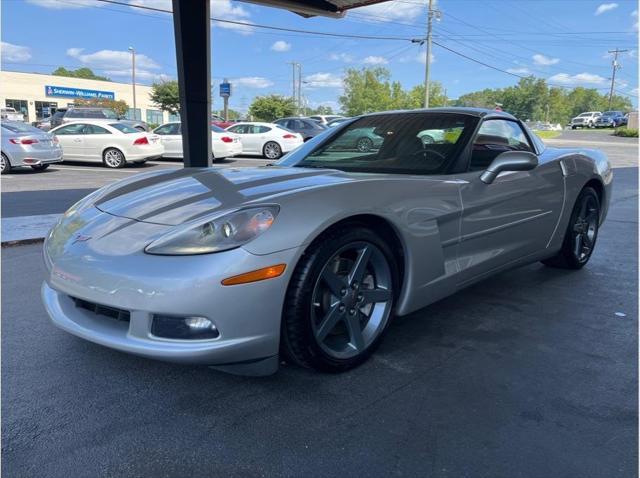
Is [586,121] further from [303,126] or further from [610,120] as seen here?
[303,126]

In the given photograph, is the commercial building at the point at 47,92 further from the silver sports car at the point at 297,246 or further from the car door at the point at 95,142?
the silver sports car at the point at 297,246

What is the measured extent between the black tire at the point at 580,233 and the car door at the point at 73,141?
40.9ft

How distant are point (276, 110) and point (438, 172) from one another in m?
46.8

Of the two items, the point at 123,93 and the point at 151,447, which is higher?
the point at 123,93

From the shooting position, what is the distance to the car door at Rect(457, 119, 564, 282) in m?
2.97

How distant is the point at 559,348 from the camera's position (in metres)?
2.85

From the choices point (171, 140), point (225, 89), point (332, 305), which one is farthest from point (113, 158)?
point (332, 305)

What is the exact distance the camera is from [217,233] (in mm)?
2084

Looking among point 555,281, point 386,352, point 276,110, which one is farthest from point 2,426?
point 276,110

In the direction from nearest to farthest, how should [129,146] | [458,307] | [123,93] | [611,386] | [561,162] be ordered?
1. [611,386]
2. [458,307]
3. [561,162]
4. [129,146]
5. [123,93]

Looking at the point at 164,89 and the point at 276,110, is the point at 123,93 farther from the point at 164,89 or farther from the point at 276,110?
the point at 276,110

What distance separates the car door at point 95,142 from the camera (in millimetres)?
13219

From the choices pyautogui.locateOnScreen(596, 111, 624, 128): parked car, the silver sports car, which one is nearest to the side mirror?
the silver sports car

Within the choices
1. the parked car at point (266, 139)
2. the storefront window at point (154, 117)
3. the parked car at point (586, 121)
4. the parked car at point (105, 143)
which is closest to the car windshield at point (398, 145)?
the parked car at point (105, 143)
